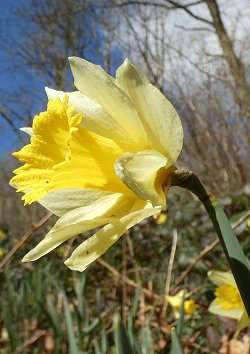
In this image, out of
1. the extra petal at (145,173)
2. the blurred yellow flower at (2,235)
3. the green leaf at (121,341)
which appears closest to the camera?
the green leaf at (121,341)

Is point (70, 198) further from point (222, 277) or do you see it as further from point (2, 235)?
point (2, 235)

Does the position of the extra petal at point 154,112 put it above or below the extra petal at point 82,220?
above

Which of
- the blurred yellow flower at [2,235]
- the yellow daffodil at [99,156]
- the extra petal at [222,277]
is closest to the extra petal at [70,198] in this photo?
the yellow daffodil at [99,156]

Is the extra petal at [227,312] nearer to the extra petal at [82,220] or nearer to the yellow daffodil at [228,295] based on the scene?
the yellow daffodil at [228,295]

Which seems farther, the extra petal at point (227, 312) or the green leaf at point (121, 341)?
the extra petal at point (227, 312)

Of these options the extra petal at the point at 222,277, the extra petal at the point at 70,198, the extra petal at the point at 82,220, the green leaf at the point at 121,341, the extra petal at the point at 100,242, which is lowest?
the extra petal at the point at 222,277

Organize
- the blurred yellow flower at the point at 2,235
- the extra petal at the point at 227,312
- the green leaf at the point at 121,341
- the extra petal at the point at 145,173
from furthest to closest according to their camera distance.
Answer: the blurred yellow flower at the point at 2,235 < the extra petal at the point at 227,312 < the extra petal at the point at 145,173 < the green leaf at the point at 121,341

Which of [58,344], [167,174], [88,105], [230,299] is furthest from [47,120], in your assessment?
[58,344]

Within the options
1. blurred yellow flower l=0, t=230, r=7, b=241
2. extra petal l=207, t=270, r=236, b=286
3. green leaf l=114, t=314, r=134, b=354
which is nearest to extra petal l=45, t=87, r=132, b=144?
green leaf l=114, t=314, r=134, b=354
